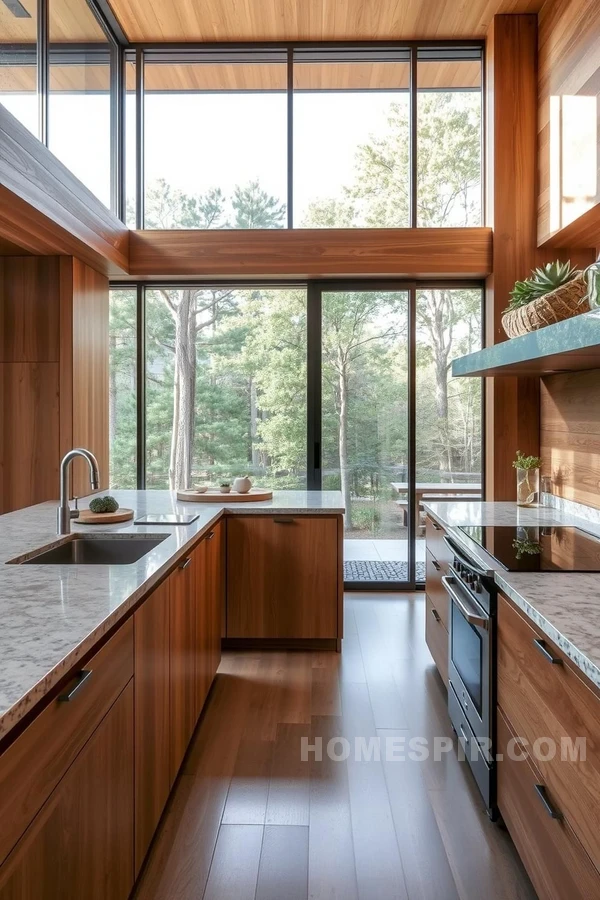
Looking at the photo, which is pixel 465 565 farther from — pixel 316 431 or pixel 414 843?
pixel 316 431

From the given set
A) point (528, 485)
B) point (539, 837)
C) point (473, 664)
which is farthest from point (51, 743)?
point (528, 485)

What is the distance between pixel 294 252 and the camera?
4.14m

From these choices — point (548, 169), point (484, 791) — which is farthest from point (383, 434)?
point (484, 791)

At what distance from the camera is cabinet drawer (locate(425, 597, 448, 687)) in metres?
2.71

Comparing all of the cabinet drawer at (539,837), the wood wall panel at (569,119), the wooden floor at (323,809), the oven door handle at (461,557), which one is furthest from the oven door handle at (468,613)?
the wood wall panel at (569,119)

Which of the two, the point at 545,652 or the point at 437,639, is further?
the point at 437,639

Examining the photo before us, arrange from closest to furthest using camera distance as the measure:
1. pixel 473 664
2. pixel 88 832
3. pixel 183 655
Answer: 1. pixel 88 832
2. pixel 473 664
3. pixel 183 655

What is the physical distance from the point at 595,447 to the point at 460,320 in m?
1.76

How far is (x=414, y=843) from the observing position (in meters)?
1.84

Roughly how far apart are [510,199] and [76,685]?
12.6ft

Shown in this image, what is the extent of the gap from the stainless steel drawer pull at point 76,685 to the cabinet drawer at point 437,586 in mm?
1832

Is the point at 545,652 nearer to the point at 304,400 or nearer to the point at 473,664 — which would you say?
the point at 473,664

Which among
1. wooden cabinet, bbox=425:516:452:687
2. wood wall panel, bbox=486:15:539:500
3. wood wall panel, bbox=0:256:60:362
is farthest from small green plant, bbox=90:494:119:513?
wood wall panel, bbox=486:15:539:500

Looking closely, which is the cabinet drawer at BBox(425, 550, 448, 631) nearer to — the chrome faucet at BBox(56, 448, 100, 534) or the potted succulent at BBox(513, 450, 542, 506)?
the potted succulent at BBox(513, 450, 542, 506)
